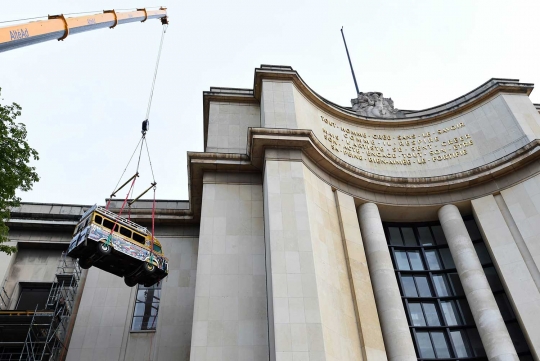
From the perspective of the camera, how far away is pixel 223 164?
21.0 metres

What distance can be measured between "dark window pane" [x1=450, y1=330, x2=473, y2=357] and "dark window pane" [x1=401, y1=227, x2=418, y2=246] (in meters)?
5.06

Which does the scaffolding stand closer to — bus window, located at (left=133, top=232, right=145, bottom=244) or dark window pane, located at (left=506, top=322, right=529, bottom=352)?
bus window, located at (left=133, top=232, right=145, bottom=244)

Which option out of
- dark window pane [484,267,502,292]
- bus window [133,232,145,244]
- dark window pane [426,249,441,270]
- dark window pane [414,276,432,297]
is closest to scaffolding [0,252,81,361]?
bus window [133,232,145,244]

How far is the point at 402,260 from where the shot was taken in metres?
22.5

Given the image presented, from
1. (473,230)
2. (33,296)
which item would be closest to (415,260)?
(473,230)

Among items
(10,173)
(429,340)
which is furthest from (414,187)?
(10,173)

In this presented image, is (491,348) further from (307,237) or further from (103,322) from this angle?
(103,322)

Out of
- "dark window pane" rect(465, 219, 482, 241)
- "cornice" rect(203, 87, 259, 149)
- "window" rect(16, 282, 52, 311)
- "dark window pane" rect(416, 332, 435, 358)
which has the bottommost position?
"dark window pane" rect(416, 332, 435, 358)

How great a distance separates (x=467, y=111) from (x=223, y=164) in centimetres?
1540

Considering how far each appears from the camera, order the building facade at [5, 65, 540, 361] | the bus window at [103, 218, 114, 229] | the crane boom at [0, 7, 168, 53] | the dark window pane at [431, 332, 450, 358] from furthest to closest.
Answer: the dark window pane at [431, 332, 450, 358] < the bus window at [103, 218, 114, 229] < the building facade at [5, 65, 540, 361] < the crane boom at [0, 7, 168, 53]

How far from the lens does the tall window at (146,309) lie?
20281 mm

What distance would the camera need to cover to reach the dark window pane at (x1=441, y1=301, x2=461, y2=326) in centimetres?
2012

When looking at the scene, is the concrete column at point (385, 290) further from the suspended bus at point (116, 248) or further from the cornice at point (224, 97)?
the suspended bus at point (116, 248)

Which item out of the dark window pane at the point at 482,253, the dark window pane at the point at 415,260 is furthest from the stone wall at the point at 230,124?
the dark window pane at the point at 482,253
